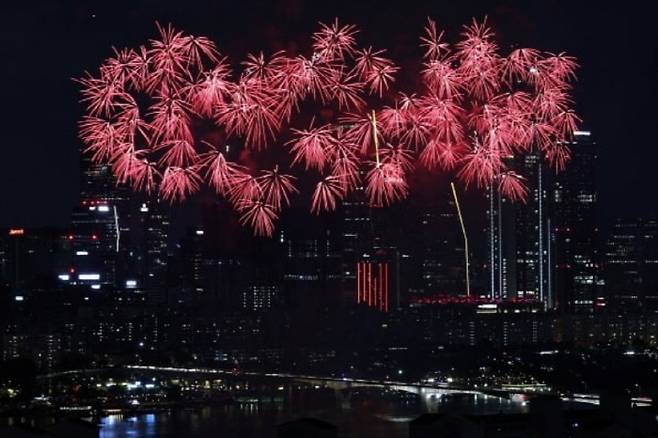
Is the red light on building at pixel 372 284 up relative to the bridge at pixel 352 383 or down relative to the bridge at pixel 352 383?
up

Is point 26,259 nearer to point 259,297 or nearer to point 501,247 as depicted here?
point 259,297

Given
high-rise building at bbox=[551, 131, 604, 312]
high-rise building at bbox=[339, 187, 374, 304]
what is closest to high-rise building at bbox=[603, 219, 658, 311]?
high-rise building at bbox=[551, 131, 604, 312]

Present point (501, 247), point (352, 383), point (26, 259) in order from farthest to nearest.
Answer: point (26, 259) → point (501, 247) → point (352, 383)

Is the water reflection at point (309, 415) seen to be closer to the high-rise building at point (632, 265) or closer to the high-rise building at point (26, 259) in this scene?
the high-rise building at point (632, 265)

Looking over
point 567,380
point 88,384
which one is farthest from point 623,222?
point 88,384

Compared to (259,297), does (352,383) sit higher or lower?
lower

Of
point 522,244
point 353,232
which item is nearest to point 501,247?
point 522,244

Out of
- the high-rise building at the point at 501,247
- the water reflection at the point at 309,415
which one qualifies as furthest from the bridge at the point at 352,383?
the high-rise building at the point at 501,247
